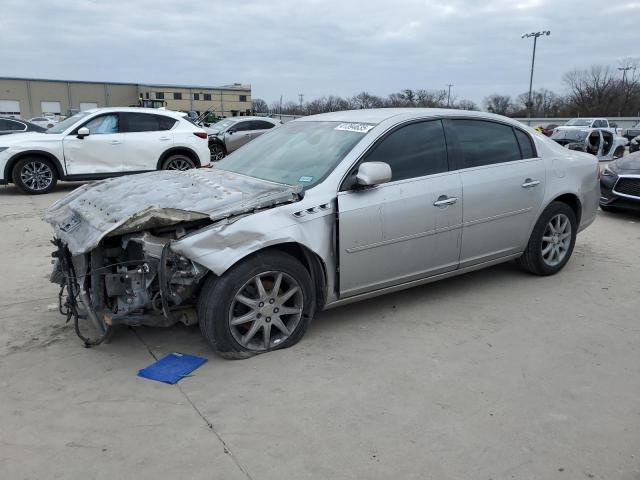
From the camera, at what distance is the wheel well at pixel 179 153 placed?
11.4 meters

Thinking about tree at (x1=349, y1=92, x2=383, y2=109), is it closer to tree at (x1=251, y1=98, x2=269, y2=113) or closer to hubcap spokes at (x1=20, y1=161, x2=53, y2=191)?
tree at (x1=251, y1=98, x2=269, y2=113)

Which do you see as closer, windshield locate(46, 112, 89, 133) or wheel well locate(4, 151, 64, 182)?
wheel well locate(4, 151, 64, 182)

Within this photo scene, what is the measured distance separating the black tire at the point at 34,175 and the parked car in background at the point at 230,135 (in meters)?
8.16

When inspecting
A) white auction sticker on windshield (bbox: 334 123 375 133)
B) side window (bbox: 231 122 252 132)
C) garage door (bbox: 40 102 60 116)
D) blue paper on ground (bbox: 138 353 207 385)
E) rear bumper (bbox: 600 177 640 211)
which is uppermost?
garage door (bbox: 40 102 60 116)

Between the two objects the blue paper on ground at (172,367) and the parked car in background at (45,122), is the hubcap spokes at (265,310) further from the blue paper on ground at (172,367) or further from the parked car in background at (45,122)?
the parked car in background at (45,122)

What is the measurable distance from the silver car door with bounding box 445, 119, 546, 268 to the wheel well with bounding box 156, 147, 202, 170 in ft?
26.7

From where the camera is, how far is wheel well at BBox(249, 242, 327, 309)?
3.77m

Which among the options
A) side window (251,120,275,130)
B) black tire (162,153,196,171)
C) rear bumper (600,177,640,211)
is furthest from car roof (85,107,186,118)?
rear bumper (600,177,640,211)

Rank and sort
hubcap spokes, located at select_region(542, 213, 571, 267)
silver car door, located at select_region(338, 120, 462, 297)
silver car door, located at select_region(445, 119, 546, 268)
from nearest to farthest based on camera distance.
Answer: silver car door, located at select_region(338, 120, 462, 297) → silver car door, located at select_region(445, 119, 546, 268) → hubcap spokes, located at select_region(542, 213, 571, 267)

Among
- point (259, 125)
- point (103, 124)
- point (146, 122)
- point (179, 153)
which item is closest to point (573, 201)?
point (179, 153)

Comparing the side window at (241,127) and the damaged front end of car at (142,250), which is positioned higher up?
the side window at (241,127)

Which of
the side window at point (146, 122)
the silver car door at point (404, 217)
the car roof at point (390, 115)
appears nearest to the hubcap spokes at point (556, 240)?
the car roof at point (390, 115)

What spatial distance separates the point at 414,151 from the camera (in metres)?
4.33

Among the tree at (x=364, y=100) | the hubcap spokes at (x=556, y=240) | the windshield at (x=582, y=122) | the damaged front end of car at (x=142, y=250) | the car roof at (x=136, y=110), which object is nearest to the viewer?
the damaged front end of car at (x=142, y=250)
